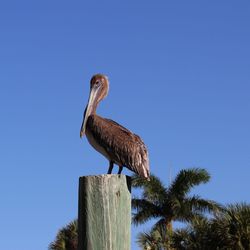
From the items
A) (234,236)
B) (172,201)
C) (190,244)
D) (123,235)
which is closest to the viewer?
(123,235)

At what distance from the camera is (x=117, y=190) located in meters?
4.25

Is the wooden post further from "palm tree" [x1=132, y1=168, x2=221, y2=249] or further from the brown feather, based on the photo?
"palm tree" [x1=132, y1=168, x2=221, y2=249]

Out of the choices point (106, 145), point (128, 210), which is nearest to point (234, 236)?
point (106, 145)

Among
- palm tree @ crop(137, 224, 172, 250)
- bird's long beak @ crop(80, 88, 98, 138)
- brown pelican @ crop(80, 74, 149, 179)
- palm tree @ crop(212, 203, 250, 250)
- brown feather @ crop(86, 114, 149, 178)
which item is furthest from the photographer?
palm tree @ crop(137, 224, 172, 250)

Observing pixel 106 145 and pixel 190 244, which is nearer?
pixel 106 145

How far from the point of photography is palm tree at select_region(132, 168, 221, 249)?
39.7m

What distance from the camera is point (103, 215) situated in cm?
409

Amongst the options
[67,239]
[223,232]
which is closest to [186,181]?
[67,239]

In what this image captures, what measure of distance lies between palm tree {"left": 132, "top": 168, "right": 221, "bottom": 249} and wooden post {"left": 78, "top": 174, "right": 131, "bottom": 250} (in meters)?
35.2

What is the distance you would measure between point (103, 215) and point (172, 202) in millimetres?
35955

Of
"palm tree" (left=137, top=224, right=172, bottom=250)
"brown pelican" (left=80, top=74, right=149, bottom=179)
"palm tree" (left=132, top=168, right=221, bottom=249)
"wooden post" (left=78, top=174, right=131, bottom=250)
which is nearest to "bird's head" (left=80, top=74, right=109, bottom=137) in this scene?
"brown pelican" (left=80, top=74, right=149, bottom=179)

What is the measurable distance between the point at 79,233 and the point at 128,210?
1.08ft

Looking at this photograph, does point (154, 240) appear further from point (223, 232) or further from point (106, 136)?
point (106, 136)

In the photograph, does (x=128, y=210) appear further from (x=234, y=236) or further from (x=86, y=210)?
(x=234, y=236)
